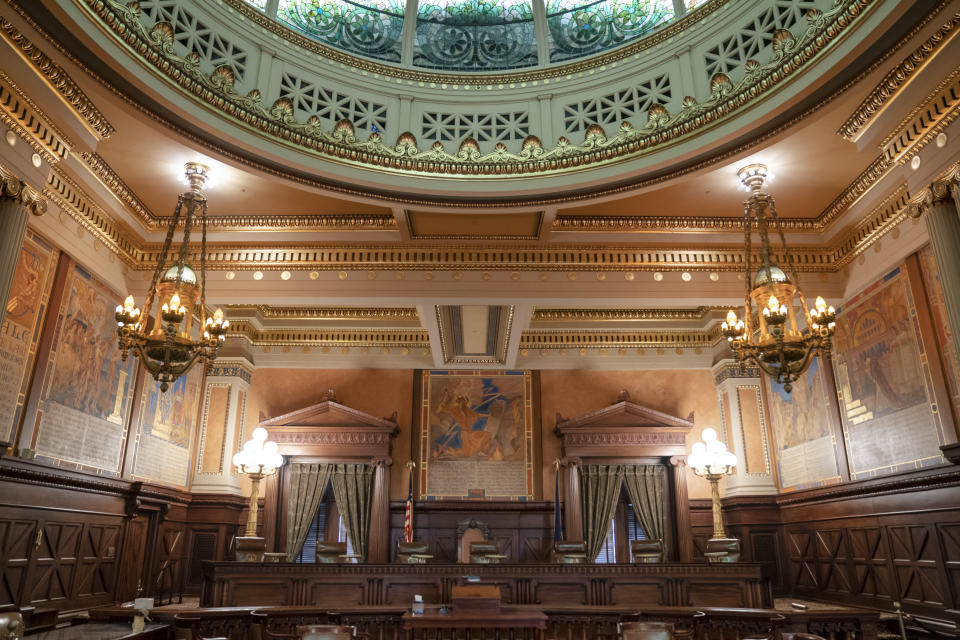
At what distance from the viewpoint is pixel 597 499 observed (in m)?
13.0

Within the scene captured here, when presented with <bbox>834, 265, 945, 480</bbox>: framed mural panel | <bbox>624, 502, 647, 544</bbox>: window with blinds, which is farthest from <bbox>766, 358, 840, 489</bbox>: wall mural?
<bbox>624, 502, 647, 544</bbox>: window with blinds

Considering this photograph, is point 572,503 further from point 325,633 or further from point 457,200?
point 325,633

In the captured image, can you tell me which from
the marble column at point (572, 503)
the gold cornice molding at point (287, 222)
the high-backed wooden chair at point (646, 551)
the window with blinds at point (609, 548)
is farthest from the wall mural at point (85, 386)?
the window with blinds at point (609, 548)

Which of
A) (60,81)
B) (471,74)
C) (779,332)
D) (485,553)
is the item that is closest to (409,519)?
(485,553)

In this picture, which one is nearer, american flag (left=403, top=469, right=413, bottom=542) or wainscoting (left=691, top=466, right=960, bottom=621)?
wainscoting (left=691, top=466, right=960, bottom=621)

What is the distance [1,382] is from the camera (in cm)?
727

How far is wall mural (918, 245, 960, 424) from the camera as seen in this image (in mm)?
7574

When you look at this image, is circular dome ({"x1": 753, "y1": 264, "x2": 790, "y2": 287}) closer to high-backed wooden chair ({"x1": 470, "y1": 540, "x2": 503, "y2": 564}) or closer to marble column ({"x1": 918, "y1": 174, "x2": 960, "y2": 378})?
marble column ({"x1": 918, "y1": 174, "x2": 960, "y2": 378})

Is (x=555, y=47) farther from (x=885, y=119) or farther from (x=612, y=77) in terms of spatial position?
(x=885, y=119)

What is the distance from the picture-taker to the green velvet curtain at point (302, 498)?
12.6 metres

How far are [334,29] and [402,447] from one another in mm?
7932

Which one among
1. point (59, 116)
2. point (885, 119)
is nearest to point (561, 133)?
point (885, 119)

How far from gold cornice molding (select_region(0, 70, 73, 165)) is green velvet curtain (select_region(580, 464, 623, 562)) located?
33.5ft

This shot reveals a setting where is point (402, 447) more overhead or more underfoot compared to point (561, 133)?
more underfoot
